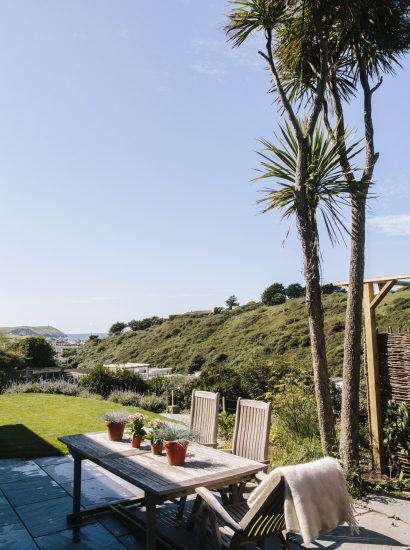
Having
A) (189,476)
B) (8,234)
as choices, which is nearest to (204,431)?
(189,476)

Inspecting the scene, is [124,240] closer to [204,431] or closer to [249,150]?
[249,150]

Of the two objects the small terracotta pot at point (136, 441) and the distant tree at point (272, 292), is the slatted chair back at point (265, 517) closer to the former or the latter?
the small terracotta pot at point (136, 441)

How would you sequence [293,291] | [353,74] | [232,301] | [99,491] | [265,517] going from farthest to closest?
[232,301] < [293,291] < [353,74] < [99,491] < [265,517]

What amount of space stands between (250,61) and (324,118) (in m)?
1.40

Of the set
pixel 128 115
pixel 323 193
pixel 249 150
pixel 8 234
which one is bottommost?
pixel 323 193

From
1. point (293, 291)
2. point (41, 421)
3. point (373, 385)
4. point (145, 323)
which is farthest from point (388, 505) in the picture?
point (145, 323)

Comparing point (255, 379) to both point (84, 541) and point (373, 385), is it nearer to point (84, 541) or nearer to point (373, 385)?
point (373, 385)

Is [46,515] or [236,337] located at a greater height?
[236,337]

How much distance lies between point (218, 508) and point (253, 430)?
1172 mm

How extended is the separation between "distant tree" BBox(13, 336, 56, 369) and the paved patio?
13745 millimetres

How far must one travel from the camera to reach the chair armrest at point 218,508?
2.13 meters

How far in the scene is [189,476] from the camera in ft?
8.43

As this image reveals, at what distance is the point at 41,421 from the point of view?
24.5ft

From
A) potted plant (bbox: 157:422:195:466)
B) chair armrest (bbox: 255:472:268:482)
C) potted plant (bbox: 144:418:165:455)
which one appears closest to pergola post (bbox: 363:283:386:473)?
chair armrest (bbox: 255:472:268:482)
